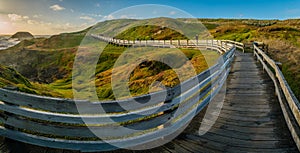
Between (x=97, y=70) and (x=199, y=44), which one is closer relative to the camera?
(x=199, y=44)

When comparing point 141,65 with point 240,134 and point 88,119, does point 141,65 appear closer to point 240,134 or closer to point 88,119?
point 240,134

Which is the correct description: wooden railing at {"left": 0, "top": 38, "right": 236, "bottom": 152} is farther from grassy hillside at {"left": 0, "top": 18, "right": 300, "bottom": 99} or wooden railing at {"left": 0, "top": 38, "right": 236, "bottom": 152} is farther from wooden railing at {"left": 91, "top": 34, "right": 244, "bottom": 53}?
wooden railing at {"left": 91, "top": 34, "right": 244, "bottom": 53}

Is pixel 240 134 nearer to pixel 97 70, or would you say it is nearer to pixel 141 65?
pixel 141 65

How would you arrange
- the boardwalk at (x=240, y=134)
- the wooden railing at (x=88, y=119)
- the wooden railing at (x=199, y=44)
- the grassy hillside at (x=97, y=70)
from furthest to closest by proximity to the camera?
1. the wooden railing at (x=199, y=44)
2. the grassy hillside at (x=97, y=70)
3. the boardwalk at (x=240, y=134)
4. the wooden railing at (x=88, y=119)

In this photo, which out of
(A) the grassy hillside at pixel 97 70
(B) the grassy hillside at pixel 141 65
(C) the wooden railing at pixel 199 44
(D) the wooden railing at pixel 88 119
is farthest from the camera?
(C) the wooden railing at pixel 199 44

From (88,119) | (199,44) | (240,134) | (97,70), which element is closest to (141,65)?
(199,44)

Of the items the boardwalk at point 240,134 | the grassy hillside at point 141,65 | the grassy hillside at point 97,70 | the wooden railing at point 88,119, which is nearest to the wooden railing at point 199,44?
the grassy hillside at point 97,70

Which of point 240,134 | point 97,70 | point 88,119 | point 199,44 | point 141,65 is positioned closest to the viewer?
point 88,119

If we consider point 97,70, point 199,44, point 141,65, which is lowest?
point 97,70

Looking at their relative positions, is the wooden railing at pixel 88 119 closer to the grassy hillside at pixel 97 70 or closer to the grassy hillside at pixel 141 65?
the grassy hillside at pixel 141 65

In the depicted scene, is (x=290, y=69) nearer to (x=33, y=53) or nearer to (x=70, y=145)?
(x=70, y=145)

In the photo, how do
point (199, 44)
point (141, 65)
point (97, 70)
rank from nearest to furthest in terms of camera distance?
1. point (141, 65)
2. point (199, 44)
3. point (97, 70)

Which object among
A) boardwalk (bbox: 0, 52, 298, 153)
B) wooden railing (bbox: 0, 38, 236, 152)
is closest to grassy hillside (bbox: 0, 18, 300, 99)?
boardwalk (bbox: 0, 52, 298, 153)

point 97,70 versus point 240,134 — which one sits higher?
point 240,134
